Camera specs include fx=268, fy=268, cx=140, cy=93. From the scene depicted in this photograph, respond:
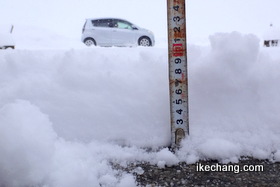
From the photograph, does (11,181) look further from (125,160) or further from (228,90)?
(228,90)

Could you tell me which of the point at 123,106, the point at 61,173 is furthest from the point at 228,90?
the point at 61,173

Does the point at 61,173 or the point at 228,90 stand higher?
the point at 228,90

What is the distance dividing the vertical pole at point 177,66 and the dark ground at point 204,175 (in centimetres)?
42

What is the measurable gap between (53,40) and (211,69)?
68.5 ft

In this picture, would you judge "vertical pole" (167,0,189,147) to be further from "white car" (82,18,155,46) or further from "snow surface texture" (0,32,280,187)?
"white car" (82,18,155,46)

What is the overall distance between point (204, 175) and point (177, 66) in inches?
42.0

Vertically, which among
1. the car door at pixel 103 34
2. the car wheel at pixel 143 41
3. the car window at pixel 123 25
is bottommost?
the car wheel at pixel 143 41

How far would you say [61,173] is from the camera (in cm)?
217

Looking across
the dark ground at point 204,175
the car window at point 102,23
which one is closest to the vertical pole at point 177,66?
the dark ground at point 204,175

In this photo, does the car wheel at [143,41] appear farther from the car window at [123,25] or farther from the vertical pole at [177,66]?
the vertical pole at [177,66]

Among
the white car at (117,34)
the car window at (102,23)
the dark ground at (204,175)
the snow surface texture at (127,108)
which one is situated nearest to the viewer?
the dark ground at (204,175)

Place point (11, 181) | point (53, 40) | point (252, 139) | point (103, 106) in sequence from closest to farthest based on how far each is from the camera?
point (11, 181)
point (252, 139)
point (103, 106)
point (53, 40)

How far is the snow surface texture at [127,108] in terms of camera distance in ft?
7.73

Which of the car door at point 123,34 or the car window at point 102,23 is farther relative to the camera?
the car window at point 102,23
